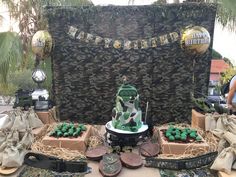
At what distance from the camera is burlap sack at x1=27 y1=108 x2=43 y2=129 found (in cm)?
345

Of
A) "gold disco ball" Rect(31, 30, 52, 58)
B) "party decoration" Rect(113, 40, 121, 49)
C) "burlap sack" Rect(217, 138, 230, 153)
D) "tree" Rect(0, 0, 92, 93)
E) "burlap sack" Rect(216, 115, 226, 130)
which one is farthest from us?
"tree" Rect(0, 0, 92, 93)

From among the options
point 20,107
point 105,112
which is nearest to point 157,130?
point 105,112

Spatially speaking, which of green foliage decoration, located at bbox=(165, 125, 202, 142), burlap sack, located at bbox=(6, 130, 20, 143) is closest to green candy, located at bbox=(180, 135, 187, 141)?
green foliage decoration, located at bbox=(165, 125, 202, 142)

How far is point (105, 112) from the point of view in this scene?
14.2 ft

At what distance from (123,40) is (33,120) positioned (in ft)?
5.73

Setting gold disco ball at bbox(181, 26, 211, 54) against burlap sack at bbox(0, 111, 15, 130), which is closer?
burlap sack at bbox(0, 111, 15, 130)

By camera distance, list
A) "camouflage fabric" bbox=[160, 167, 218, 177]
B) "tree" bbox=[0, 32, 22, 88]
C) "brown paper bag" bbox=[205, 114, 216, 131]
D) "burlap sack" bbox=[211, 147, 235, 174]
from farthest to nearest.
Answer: "tree" bbox=[0, 32, 22, 88]
"brown paper bag" bbox=[205, 114, 216, 131]
"camouflage fabric" bbox=[160, 167, 218, 177]
"burlap sack" bbox=[211, 147, 235, 174]

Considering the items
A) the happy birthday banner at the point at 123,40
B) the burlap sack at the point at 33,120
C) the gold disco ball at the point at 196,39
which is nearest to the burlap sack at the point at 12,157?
the burlap sack at the point at 33,120

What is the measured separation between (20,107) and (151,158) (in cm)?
198

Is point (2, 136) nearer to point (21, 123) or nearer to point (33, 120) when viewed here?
point (21, 123)

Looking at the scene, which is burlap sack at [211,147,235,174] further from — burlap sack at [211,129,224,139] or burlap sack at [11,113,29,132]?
burlap sack at [11,113,29,132]

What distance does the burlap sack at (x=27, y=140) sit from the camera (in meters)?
2.89

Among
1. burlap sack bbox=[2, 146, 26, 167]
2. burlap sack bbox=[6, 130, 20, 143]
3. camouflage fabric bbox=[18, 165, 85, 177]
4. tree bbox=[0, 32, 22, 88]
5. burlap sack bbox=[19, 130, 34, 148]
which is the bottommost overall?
camouflage fabric bbox=[18, 165, 85, 177]

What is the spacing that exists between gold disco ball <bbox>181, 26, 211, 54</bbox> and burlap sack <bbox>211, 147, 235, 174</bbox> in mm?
1503
